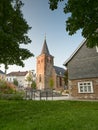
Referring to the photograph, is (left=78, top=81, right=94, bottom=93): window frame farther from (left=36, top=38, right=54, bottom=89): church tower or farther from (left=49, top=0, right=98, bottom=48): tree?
(left=36, top=38, right=54, bottom=89): church tower

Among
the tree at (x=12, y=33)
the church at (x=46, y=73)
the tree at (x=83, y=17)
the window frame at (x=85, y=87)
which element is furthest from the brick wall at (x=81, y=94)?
the church at (x=46, y=73)

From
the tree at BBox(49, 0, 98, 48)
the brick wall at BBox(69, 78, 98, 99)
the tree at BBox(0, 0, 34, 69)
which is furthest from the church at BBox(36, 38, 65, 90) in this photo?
the tree at BBox(49, 0, 98, 48)

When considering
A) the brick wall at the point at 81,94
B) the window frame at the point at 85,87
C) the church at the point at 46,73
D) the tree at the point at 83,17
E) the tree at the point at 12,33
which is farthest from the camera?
the church at the point at 46,73

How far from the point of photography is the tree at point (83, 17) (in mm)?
8094

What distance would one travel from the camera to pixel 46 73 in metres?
74.5

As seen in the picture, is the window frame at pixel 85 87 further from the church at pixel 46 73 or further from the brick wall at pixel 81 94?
the church at pixel 46 73

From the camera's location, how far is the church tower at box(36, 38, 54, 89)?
72688 mm

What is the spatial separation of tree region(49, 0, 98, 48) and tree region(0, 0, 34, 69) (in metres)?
6.24

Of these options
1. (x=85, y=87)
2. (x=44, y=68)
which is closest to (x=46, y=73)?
(x=44, y=68)

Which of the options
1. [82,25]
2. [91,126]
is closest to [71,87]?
[82,25]

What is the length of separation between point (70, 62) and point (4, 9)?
46.2 ft

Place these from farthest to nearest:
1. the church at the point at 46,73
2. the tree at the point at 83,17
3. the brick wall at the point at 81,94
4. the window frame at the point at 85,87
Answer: the church at the point at 46,73, the window frame at the point at 85,87, the brick wall at the point at 81,94, the tree at the point at 83,17

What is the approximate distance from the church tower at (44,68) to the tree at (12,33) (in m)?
54.3

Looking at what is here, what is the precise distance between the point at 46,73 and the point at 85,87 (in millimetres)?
51622
